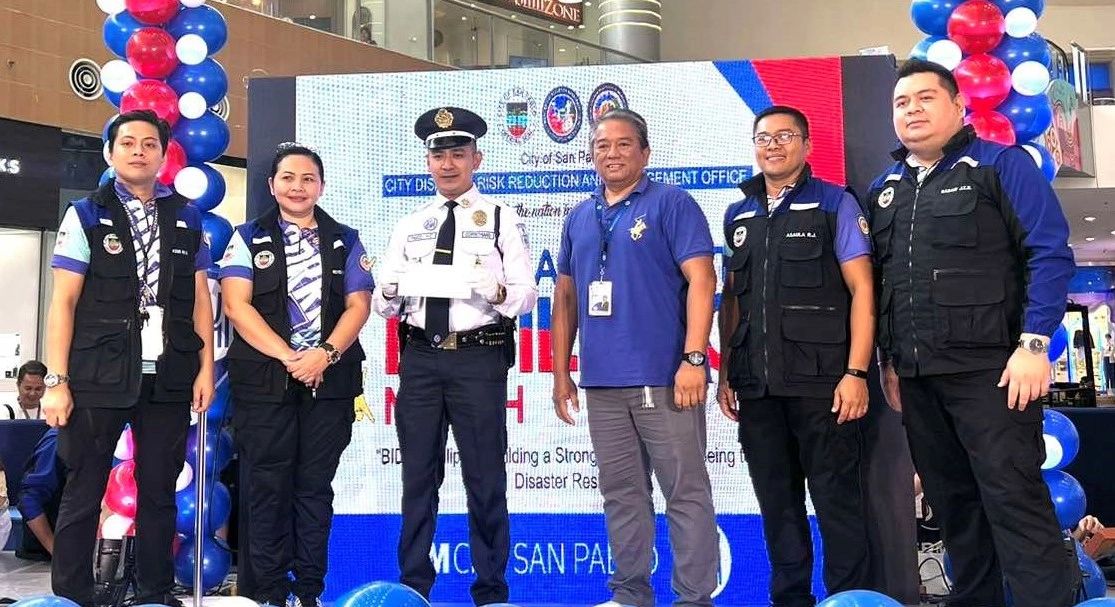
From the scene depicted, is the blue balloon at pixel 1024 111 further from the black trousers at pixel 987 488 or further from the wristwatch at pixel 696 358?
the wristwatch at pixel 696 358

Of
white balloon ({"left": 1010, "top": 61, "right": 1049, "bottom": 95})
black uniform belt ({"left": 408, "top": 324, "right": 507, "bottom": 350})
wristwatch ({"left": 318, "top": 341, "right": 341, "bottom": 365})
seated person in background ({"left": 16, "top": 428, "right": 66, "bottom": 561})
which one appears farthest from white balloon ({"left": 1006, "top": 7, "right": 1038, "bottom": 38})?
seated person in background ({"left": 16, "top": 428, "right": 66, "bottom": 561})

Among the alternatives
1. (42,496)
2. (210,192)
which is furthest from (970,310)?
(42,496)

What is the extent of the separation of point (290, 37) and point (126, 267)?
29.3ft

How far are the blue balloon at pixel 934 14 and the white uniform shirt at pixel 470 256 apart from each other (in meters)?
1.90

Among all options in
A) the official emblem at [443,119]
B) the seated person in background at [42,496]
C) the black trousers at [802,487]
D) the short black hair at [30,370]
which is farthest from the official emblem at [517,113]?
the short black hair at [30,370]

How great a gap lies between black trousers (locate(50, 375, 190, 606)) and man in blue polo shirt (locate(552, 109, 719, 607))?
1.25 metres

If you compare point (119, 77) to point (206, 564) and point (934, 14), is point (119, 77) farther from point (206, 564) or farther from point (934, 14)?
point (934, 14)

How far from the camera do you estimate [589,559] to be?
4.02 metres

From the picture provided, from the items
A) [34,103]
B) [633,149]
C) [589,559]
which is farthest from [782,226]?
[34,103]

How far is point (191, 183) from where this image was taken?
14.0ft

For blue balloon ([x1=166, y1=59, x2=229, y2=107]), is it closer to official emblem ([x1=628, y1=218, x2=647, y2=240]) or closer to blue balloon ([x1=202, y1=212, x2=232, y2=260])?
blue balloon ([x1=202, y1=212, x2=232, y2=260])

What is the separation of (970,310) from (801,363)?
1.55 ft

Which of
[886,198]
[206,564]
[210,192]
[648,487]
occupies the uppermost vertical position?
[210,192]

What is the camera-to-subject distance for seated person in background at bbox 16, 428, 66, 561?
5285 mm
